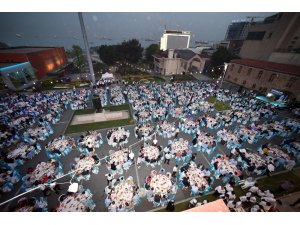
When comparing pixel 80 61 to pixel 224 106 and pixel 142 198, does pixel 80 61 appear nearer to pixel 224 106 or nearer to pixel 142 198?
pixel 224 106

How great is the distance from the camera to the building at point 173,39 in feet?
284

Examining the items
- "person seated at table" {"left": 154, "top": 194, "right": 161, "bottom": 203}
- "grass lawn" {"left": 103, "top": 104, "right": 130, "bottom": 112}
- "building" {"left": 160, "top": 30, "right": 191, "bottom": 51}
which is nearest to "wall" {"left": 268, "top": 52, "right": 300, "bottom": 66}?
"grass lawn" {"left": 103, "top": 104, "right": 130, "bottom": 112}

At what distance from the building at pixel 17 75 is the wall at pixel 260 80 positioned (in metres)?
46.5

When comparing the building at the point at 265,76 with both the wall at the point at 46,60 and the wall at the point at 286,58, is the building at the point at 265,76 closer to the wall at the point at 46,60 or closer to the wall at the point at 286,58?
the wall at the point at 286,58

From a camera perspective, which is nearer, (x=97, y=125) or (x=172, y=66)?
(x=97, y=125)

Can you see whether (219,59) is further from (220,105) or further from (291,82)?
(220,105)

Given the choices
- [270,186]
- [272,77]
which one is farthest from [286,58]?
[270,186]

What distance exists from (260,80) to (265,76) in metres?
1.17

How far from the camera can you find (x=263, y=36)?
3488cm

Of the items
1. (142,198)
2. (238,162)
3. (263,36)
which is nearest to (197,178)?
(142,198)

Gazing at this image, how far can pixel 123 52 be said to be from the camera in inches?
1769

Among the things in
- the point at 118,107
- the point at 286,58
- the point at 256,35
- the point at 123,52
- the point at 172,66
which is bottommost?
the point at 118,107

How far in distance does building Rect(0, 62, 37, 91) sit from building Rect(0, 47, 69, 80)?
74.6 inches

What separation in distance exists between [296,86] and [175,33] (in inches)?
3218
